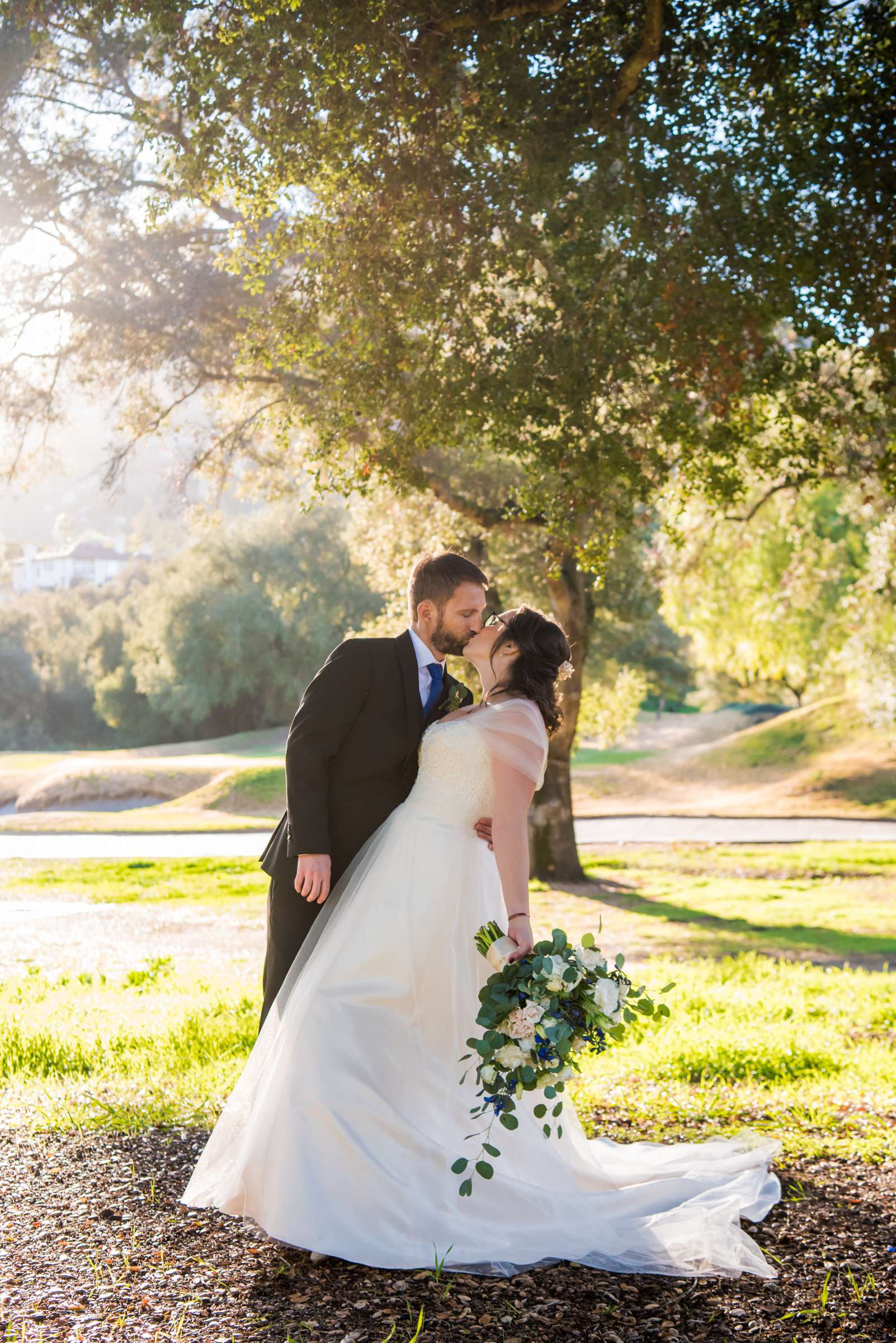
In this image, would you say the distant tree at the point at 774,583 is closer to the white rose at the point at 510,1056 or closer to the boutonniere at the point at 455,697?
the boutonniere at the point at 455,697

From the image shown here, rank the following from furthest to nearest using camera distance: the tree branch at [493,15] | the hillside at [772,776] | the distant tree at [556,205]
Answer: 1. the hillside at [772,776]
2. the distant tree at [556,205]
3. the tree branch at [493,15]

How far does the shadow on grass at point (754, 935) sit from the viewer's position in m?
12.1

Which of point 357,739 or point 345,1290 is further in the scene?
point 357,739

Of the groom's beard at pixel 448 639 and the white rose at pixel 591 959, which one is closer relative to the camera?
the white rose at pixel 591 959

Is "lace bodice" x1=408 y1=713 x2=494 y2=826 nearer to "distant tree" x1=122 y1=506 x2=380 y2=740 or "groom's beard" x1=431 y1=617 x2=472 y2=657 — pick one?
"groom's beard" x1=431 y1=617 x2=472 y2=657

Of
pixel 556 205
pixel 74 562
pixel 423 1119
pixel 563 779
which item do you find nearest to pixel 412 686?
pixel 423 1119

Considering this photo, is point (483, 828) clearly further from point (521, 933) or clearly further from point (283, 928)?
point (283, 928)

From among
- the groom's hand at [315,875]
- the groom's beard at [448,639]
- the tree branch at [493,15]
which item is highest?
the tree branch at [493,15]

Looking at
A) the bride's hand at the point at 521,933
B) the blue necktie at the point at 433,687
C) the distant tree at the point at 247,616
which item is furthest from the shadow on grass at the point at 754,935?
the distant tree at the point at 247,616

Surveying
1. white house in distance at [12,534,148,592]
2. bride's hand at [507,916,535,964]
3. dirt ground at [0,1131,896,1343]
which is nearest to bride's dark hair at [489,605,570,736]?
bride's hand at [507,916,535,964]

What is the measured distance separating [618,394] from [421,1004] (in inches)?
182

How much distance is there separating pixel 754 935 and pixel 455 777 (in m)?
10.4

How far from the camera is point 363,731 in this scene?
14.0 feet

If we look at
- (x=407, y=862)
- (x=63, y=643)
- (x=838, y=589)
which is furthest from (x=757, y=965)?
(x=63, y=643)
